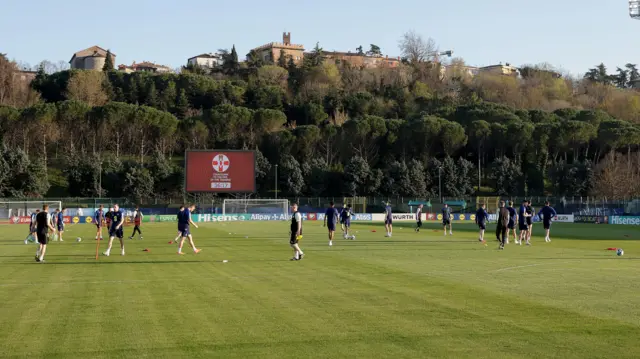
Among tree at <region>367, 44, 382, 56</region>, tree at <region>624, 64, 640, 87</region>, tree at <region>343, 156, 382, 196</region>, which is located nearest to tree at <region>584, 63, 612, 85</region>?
tree at <region>624, 64, 640, 87</region>

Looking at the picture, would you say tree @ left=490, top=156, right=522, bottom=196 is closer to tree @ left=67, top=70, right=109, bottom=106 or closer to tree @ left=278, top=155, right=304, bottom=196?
tree @ left=278, top=155, right=304, bottom=196

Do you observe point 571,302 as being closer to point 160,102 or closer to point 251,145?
point 251,145

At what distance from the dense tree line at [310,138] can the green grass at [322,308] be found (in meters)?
66.7

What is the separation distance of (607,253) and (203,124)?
76894mm

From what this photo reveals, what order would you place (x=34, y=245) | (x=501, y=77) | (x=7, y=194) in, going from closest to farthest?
(x=34, y=245) < (x=7, y=194) < (x=501, y=77)

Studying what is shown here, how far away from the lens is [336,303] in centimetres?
1243

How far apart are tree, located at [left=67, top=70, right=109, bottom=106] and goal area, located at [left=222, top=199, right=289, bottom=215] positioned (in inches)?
1905

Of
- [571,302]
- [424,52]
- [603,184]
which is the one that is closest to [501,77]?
[424,52]

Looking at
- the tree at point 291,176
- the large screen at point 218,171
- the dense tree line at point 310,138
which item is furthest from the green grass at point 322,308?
the dense tree line at point 310,138

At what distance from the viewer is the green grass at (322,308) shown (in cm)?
889

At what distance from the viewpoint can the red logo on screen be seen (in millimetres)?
62969

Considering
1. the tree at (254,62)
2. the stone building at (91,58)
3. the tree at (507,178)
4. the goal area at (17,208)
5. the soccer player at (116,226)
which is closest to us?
the soccer player at (116,226)

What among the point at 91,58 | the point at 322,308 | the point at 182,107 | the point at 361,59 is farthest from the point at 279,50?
the point at 322,308

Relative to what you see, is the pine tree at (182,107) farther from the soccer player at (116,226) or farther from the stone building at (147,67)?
the soccer player at (116,226)
